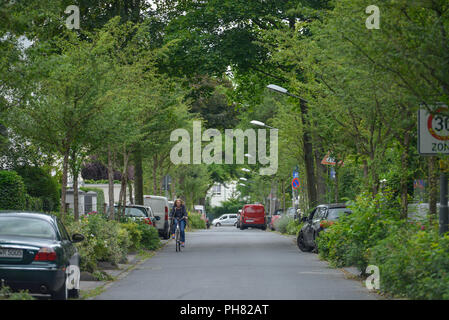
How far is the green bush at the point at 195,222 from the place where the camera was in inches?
2408

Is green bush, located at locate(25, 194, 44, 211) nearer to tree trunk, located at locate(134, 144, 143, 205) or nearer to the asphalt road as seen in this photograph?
the asphalt road

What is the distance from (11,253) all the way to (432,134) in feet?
20.5

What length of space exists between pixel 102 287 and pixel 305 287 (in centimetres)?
353

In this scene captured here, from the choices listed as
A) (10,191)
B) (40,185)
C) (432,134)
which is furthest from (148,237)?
(432,134)

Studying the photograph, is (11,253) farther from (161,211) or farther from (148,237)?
(161,211)

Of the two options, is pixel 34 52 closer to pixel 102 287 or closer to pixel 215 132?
pixel 102 287

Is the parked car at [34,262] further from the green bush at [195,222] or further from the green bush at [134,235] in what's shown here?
the green bush at [195,222]

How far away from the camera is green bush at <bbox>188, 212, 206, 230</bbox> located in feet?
201

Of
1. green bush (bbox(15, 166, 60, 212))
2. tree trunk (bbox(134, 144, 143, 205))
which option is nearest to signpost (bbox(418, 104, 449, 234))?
green bush (bbox(15, 166, 60, 212))

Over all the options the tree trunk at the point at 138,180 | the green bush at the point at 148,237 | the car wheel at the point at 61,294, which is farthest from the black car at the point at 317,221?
the car wheel at the point at 61,294

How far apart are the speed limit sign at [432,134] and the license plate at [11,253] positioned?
5880mm

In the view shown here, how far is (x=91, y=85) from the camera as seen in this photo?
18.8 meters

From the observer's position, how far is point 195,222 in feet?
207

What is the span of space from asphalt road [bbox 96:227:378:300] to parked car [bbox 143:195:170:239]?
12.4 meters
